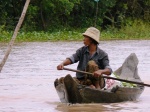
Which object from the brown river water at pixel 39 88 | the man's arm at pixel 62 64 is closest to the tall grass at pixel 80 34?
the brown river water at pixel 39 88

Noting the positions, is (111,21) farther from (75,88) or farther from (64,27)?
(75,88)

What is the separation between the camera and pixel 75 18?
36688 mm

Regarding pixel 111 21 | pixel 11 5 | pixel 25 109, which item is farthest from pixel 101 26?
pixel 25 109

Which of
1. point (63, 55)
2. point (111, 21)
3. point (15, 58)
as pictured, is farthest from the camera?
point (111, 21)

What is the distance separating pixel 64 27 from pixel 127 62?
981 inches

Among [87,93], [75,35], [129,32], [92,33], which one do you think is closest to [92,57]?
[92,33]

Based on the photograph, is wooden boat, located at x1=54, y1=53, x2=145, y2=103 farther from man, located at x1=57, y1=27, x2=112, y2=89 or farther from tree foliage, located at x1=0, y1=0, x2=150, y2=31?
tree foliage, located at x1=0, y1=0, x2=150, y2=31

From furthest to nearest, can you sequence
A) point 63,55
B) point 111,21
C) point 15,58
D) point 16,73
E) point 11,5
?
point 111,21, point 11,5, point 63,55, point 15,58, point 16,73

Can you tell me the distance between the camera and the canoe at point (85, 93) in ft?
28.1

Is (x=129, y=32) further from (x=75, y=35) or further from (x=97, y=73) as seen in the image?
(x=97, y=73)

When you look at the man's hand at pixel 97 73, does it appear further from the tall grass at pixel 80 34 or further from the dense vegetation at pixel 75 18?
the dense vegetation at pixel 75 18

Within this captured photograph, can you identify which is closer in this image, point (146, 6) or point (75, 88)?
point (75, 88)

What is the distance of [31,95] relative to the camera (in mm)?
10617

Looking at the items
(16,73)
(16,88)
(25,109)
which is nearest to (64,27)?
(16,73)
